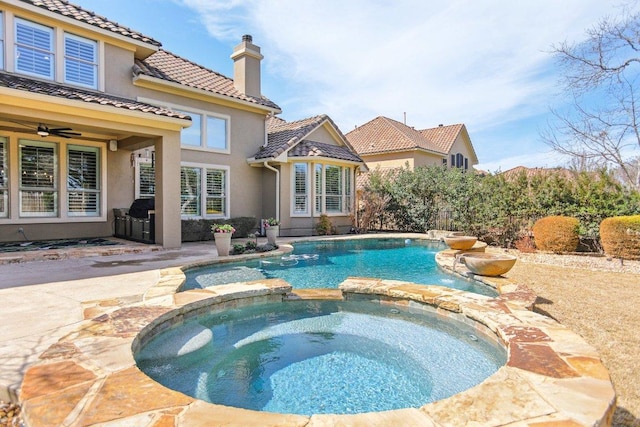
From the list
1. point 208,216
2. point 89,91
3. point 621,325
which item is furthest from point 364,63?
point 621,325

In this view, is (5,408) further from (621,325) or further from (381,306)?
(621,325)

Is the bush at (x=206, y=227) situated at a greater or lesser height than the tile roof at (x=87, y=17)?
lesser

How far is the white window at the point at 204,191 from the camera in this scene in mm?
14492

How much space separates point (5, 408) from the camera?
8.97 ft

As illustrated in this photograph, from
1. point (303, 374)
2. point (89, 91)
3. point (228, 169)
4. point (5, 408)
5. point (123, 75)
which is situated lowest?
point (303, 374)

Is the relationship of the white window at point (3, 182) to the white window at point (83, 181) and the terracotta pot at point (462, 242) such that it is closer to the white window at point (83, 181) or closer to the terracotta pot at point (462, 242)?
the white window at point (83, 181)

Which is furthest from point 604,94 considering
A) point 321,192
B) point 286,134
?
point 286,134

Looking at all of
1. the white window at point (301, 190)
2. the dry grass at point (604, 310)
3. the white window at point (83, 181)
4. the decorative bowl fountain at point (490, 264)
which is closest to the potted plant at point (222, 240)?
the white window at point (83, 181)

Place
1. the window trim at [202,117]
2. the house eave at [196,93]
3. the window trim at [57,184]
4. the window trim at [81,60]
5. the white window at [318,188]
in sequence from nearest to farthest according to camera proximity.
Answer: the window trim at [57,184] → the window trim at [81,60] → the house eave at [196,93] → the window trim at [202,117] → the white window at [318,188]

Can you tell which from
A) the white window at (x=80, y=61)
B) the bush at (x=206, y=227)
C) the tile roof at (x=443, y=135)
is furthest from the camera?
the tile roof at (x=443, y=135)

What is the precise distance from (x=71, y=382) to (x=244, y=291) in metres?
3.20

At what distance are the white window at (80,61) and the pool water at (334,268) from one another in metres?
7.90

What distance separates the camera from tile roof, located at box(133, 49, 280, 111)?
13.7 m

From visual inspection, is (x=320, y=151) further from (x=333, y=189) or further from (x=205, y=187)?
(x=205, y=187)
